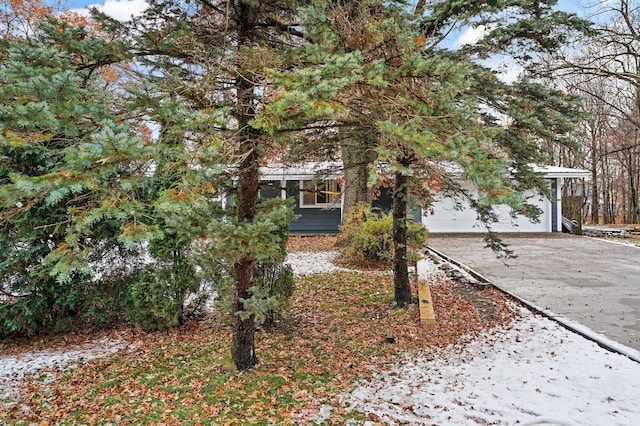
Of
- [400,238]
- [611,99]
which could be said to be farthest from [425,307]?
[611,99]

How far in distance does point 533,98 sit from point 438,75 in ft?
8.09

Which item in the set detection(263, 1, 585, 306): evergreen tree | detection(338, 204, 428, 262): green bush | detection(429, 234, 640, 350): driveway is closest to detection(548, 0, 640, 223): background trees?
detection(429, 234, 640, 350): driveway

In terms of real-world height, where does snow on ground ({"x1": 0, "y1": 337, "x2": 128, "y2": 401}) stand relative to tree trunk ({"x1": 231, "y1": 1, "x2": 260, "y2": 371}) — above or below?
below

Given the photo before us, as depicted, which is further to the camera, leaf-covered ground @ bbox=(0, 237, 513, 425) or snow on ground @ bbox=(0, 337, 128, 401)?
snow on ground @ bbox=(0, 337, 128, 401)

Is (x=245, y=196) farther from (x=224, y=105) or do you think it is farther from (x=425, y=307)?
(x=425, y=307)

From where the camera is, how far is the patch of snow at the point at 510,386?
331 centimetres

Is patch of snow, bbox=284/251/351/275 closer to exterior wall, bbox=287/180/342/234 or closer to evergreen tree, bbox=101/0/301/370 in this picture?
evergreen tree, bbox=101/0/301/370

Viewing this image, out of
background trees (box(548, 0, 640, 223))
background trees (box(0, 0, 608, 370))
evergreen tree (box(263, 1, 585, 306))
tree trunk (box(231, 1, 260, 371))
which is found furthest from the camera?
background trees (box(548, 0, 640, 223))

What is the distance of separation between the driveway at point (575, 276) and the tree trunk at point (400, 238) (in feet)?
7.72

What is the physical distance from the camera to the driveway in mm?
5859

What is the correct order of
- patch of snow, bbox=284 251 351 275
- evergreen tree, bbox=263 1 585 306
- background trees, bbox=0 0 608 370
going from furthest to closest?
patch of snow, bbox=284 251 351 275
evergreen tree, bbox=263 1 585 306
background trees, bbox=0 0 608 370

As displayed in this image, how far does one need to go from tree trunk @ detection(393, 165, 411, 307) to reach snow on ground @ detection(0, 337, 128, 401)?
4.03 meters

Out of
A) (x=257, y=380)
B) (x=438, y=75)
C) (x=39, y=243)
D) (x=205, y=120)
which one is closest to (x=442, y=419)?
(x=257, y=380)

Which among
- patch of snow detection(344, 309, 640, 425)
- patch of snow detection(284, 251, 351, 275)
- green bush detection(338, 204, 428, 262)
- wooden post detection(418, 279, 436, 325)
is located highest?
green bush detection(338, 204, 428, 262)
